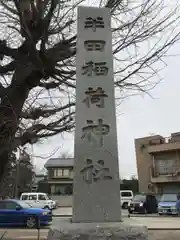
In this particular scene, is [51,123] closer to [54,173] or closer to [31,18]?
[31,18]

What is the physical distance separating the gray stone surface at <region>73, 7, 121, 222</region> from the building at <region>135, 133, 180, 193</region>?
2127 cm

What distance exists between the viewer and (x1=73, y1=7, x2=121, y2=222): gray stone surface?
316 cm

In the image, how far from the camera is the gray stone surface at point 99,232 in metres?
2.61

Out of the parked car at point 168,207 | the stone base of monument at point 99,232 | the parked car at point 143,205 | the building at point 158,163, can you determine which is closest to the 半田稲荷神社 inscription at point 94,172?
the stone base of monument at point 99,232

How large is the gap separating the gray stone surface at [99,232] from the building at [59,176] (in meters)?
31.0

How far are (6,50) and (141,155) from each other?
23131 mm

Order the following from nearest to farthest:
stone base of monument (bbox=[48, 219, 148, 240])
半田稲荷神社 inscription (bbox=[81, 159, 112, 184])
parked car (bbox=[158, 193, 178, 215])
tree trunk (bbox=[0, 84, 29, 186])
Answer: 1. stone base of monument (bbox=[48, 219, 148, 240])
2. 半田稲荷神社 inscription (bbox=[81, 159, 112, 184])
3. tree trunk (bbox=[0, 84, 29, 186])
4. parked car (bbox=[158, 193, 178, 215])

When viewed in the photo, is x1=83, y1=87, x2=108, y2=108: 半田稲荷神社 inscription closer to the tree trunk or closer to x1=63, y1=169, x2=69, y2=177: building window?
the tree trunk

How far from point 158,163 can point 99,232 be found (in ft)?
77.3

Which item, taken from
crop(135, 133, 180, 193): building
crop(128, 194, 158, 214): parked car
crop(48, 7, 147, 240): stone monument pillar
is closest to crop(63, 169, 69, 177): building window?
crop(135, 133, 180, 193): building

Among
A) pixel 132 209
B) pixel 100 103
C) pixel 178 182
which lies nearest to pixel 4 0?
pixel 100 103

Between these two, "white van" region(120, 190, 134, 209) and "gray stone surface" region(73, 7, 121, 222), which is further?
"white van" region(120, 190, 134, 209)

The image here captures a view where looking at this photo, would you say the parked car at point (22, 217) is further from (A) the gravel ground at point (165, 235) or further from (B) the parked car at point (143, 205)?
(B) the parked car at point (143, 205)

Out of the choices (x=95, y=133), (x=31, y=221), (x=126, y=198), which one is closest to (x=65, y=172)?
(x=126, y=198)
